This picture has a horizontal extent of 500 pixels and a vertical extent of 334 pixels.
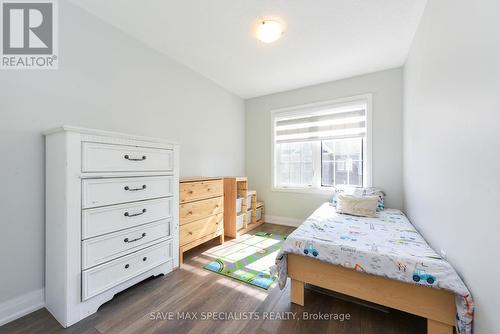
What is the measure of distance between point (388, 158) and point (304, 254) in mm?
2247

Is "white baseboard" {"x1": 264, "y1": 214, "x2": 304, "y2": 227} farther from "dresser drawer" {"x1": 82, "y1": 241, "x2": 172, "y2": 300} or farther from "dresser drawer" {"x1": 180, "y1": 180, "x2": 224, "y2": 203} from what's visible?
"dresser drawer" {"x1": 82, "y1": 241, "x2": 172, "y2": 300}

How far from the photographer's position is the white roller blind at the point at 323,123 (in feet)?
10.1

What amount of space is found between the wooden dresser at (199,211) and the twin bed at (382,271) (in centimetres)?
114

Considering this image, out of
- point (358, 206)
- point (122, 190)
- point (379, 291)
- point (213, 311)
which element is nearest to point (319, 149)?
point (358, 206)

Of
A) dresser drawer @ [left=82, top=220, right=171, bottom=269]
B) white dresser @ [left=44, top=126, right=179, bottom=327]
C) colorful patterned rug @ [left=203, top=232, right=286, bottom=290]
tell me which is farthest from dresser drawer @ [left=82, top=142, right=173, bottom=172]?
colorful patterned rug @ [left=203, top=232, right=286, bottom=290]

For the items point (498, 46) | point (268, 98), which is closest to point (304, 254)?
point (498, 46)

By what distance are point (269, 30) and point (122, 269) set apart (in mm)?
2494

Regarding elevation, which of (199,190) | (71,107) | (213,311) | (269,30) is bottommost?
(213,311)

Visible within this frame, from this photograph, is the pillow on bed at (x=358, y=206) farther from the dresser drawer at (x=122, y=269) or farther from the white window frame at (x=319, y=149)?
the dresser drawer at (x=122, y=269)

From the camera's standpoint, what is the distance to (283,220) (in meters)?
3.63

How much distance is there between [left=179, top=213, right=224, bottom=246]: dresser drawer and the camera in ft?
7.11

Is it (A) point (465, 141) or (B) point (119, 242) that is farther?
(B) point (119, 242)

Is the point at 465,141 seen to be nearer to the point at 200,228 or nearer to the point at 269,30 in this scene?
the point at 269,30

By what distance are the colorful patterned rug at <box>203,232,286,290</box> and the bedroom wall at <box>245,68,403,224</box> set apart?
83 cm
